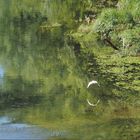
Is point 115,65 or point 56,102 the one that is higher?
point 115,65

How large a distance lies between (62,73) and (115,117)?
7335 millimetres

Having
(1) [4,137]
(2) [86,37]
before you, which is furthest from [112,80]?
(2) [86,37]

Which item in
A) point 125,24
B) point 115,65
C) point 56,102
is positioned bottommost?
point 56,102

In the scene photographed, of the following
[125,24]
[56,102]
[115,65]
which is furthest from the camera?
[125,24]

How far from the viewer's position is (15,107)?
18516 mm

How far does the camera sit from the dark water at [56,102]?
15.7m

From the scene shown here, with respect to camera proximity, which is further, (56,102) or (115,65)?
(115,65)

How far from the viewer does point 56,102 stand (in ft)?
62.8

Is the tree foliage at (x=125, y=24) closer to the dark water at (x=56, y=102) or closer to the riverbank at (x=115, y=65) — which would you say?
the riverbank at (x=115, y=65)

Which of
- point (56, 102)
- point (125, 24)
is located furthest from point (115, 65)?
point (56, 102)

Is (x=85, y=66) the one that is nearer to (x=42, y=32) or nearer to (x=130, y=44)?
(x=130, y=44)

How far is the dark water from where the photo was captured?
51.6 ft

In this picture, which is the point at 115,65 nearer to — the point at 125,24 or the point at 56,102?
the point at 125,24

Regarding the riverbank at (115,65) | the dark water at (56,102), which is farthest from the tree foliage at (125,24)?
the dark water at (56,102)
